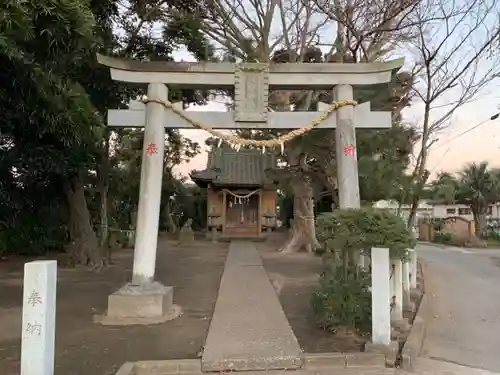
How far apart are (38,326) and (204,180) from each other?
22.8 m

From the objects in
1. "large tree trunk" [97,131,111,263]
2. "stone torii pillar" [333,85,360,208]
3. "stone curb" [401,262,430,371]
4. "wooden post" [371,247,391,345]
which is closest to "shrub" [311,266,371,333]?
"wooden post" [371,247,391,345]

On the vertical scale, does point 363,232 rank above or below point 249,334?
above

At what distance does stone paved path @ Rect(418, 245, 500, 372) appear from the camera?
6.16m

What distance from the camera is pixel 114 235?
21.2 metres

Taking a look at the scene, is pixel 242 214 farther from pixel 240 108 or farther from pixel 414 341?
pixel 414 341

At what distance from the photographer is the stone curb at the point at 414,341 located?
17.4 feet

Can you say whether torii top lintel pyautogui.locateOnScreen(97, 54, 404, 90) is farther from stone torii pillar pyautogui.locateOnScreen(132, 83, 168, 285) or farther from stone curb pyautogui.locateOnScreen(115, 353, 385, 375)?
stone curb pyautogui.locateOnScreen(115, 353, 385, 375)

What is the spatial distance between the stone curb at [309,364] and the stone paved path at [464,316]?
4.29 feet

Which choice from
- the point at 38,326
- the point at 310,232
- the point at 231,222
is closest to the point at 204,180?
the point at 231,222

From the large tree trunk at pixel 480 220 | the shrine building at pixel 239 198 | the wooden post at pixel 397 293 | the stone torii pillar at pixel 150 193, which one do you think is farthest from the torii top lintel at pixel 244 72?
the large tree trunk at pixel 480 220

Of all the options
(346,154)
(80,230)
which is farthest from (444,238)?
(346,154)

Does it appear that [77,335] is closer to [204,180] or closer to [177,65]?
[177,65]

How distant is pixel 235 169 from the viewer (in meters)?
27.5

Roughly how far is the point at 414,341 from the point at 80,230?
36.6ft
